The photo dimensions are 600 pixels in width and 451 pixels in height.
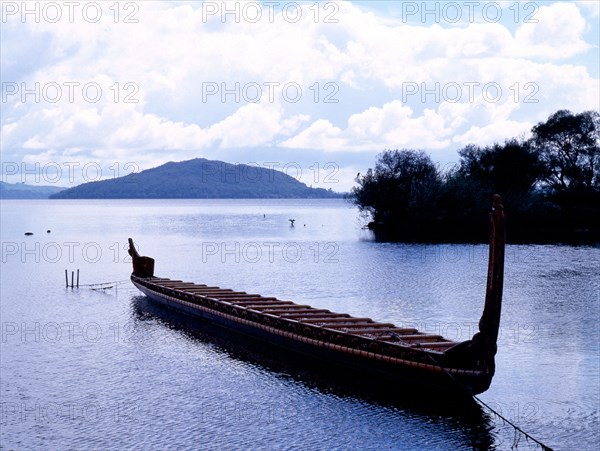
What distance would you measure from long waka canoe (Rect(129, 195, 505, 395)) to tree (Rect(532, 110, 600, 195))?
92.7 m

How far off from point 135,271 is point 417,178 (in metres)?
74.6

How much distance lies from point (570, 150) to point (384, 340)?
10385 centimetres

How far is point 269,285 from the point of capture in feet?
193

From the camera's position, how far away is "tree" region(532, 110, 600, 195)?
12006cm

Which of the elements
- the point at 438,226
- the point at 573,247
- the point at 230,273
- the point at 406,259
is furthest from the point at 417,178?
the point at 230,273

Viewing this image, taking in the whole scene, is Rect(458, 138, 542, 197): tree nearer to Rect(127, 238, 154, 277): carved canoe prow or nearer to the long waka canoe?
Rect(127, 238, 154, 277): carved canoe prow

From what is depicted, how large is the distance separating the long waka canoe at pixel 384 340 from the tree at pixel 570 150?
9266 cm

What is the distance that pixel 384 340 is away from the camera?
88.8 feet

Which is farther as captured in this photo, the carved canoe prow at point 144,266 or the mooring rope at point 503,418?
the carved canoe prow at point 144,266

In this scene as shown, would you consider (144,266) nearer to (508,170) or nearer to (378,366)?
(378,366)

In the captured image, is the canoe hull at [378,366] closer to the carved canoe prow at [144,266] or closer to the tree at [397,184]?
the carved canoe prow at [144,266]

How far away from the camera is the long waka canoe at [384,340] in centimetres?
2309

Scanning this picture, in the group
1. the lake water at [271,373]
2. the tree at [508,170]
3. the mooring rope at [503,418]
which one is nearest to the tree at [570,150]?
the tree at [508,170]

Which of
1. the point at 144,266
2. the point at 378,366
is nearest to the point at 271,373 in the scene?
the point at 378,366
